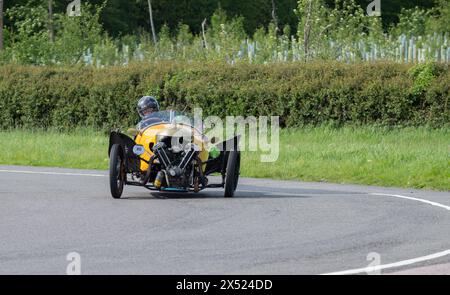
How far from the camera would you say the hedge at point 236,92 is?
26.4 metres

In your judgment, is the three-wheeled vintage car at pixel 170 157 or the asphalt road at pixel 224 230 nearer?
the asphalt road at pixel 224 230

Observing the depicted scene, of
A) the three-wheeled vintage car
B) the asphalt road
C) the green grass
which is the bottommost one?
the green grass

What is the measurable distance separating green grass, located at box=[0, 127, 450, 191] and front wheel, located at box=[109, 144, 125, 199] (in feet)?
16.7

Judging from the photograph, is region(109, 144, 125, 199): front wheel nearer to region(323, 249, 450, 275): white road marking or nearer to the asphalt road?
the asphalt road

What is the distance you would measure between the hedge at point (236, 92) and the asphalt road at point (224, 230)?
282 inches

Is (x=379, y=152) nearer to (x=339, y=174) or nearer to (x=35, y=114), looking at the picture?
(x=339, y=174)

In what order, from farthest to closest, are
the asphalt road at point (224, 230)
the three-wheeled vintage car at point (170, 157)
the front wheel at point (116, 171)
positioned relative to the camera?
the three-wheeled vintage car at point (170, 157)
the front wheel at point (116, 171)
the asphalt road at point (224, 230)

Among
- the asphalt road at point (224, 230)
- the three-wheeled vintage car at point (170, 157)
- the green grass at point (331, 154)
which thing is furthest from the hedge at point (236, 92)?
the three-wheeled vintage car at point (170, 157)

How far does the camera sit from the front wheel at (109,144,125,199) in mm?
16797

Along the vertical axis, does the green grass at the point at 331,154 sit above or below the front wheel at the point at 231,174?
below

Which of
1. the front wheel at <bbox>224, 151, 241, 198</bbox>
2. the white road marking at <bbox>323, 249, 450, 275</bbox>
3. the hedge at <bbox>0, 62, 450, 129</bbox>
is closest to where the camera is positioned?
the white road marking at <bbox>323, 249, 450, 275</bbox>

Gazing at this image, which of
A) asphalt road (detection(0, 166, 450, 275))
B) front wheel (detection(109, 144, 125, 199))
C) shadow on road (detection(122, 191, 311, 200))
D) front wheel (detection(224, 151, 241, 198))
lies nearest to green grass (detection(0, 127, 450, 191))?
asphalt road (detection(0, 166, 450, 275))

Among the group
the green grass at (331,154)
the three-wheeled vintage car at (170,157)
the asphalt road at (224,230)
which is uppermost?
the three-wheeled vintage car at (170,157)

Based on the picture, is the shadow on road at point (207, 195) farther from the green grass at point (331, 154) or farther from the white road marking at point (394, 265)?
the white road marking at point (394, 265)
